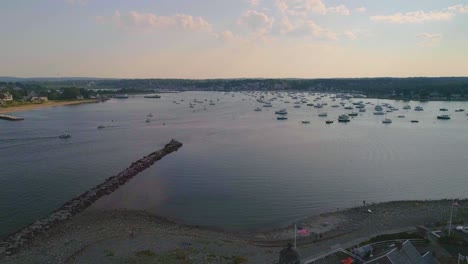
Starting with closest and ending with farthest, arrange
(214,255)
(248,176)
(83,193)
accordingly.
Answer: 1. (214,255)
2. (83,193)
3. (248,176)

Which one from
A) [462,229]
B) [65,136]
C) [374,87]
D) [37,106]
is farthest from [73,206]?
[374,87]

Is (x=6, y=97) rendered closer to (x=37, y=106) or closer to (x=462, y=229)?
(x=37, y=106)

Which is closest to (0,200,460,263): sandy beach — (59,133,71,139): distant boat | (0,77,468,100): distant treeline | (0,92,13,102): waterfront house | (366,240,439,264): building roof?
(366,240,439,264): building roof

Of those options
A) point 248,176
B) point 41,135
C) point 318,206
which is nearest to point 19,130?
point 41,135

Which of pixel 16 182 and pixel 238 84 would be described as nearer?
pixel 16 182

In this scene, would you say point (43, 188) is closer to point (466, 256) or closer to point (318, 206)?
point (318, 206)

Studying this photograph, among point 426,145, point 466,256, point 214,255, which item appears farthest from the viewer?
point 426,145

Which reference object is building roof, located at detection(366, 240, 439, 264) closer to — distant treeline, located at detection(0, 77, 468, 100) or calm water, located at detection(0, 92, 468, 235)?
calm water, located at detection(0, 92, 468, 235)
